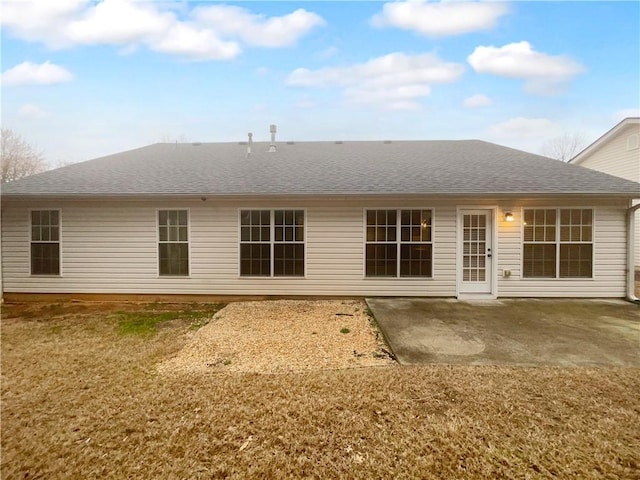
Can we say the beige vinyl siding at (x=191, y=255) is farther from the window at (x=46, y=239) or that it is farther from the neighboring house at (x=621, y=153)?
the neighboring house at (x=621, y=153)

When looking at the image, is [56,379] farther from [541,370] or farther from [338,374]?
[541,370]

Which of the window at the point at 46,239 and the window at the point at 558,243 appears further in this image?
the window at the point at 46,239

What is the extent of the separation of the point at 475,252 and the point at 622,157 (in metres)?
10.0

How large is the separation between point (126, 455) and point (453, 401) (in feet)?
9.17

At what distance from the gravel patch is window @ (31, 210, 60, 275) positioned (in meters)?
4.49

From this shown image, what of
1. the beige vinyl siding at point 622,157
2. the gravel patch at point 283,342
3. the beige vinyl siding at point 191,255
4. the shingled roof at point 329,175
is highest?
the beige vinyl siding at point 622,157

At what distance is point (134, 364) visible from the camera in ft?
12.7

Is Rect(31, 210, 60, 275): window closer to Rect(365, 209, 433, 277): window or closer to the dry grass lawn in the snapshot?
the dry grass lawn

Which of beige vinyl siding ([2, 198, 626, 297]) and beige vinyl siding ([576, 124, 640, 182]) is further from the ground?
beige vinyl siding ([576, 124, 640, 182])

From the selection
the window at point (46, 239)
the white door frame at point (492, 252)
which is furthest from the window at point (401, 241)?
the window at point (46, 239)

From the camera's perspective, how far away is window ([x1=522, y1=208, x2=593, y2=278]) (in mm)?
6930

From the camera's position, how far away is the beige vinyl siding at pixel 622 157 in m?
11.2

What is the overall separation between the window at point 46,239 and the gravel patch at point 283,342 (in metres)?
4.49

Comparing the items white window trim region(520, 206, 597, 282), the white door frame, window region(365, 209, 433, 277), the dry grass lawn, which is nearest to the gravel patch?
the dry grass lawn
